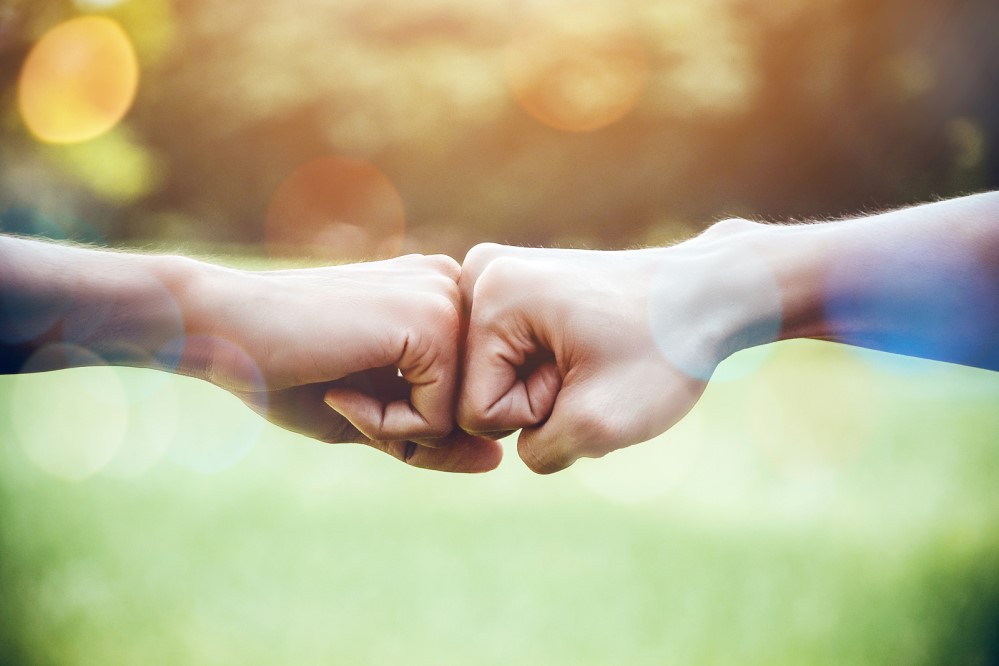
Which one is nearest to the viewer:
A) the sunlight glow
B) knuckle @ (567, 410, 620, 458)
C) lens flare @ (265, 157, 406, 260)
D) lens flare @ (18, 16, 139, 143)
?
knuckle @ (567, 410, 620, 458)

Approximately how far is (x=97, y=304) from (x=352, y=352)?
0.43 metres

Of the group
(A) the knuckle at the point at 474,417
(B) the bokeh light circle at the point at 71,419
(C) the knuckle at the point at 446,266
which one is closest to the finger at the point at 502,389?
(A) the knuckle at the point at 474,417

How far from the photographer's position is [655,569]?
135 centimetres

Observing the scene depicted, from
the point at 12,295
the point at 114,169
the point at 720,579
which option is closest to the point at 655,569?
the point at 720,579

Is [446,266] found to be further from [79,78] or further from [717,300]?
[79,78]

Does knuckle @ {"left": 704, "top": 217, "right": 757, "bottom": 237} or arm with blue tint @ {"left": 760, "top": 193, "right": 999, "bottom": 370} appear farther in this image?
knuckle @ {"left": 704, "top": 217, "right": 757, "bottom": 237}

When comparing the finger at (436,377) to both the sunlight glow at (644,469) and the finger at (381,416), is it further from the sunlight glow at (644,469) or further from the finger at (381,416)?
the sunlight glow at (644,469)

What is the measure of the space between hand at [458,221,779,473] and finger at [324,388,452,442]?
2.9 inches

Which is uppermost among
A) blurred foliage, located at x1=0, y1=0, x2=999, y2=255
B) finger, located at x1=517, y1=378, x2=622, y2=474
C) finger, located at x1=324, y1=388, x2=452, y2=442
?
blurred foliage, located at x1=0, y1=0, x2=999, y2=255

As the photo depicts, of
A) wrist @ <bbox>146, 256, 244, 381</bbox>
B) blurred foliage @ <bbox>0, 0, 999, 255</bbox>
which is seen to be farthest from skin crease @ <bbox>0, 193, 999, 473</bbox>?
blurred foliage @ <bbox>0, 0, 999, 255</bbox>

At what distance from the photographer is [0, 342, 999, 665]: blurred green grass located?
4.12 ft

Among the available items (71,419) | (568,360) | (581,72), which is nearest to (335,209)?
(581,72)

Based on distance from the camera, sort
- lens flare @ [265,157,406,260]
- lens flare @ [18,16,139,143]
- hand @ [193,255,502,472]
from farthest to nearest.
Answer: lens flare @ [18,16,139,143] → lens flare @ [265,157,406,260] → hand @ [193,255,502,472]

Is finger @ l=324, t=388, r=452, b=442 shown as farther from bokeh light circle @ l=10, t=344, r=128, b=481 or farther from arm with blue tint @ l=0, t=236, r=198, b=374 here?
bokeh light circle @ l=10, t=344, r=128, b=481
